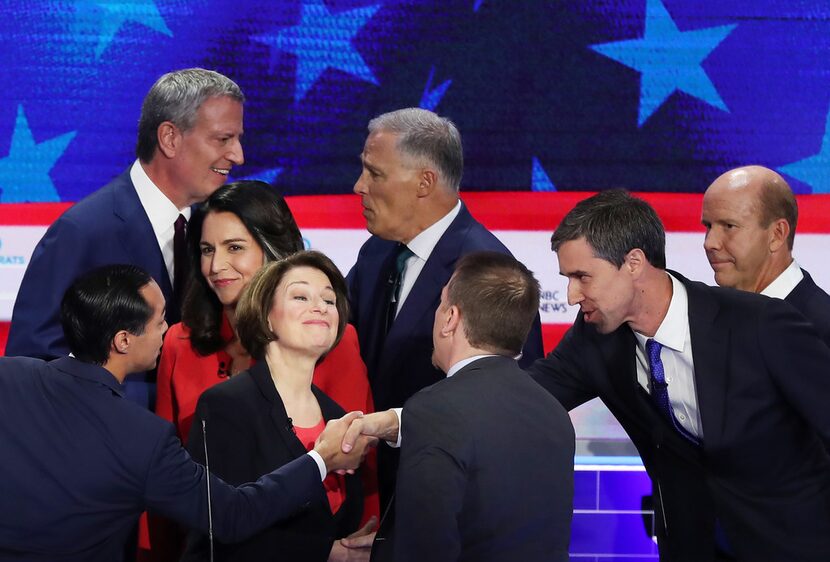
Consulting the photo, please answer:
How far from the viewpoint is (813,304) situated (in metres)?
3.22

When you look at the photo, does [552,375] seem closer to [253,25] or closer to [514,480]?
[514,480]

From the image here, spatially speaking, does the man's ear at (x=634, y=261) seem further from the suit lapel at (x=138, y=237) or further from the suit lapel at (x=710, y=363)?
the suit lapel at (x=138, y=237)

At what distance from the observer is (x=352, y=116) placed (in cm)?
449

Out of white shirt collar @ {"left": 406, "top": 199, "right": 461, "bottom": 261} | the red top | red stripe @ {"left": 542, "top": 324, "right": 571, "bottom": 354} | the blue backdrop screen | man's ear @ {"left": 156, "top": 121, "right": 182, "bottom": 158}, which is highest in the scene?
the blue backdrop screen

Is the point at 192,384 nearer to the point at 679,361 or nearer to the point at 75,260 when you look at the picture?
the point at 75,260

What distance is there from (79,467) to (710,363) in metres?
1.56

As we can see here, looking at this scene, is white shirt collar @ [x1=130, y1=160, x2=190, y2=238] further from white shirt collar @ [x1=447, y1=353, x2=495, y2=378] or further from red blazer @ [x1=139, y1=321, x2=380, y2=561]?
white shirt collar @ [x1=447, y1=353, x2=495, y2=378]

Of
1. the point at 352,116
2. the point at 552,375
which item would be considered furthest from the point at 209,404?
the point at 352,116

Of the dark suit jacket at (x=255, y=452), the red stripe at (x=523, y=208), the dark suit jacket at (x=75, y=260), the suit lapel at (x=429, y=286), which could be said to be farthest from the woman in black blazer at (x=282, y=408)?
the red stripe at (x=523, y=208)

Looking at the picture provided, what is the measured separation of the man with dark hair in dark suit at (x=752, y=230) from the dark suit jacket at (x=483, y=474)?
1423 millimetres

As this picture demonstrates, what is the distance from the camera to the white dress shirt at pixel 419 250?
3.51 metres

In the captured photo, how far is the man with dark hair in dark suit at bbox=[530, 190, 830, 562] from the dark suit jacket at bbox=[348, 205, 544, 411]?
1.75 ft

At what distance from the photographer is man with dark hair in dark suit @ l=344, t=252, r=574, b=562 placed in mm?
2141

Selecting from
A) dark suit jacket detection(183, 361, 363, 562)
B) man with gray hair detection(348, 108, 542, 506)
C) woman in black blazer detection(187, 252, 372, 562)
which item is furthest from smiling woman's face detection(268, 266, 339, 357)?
man with gray hair detection(348, 108, 542, 506)
